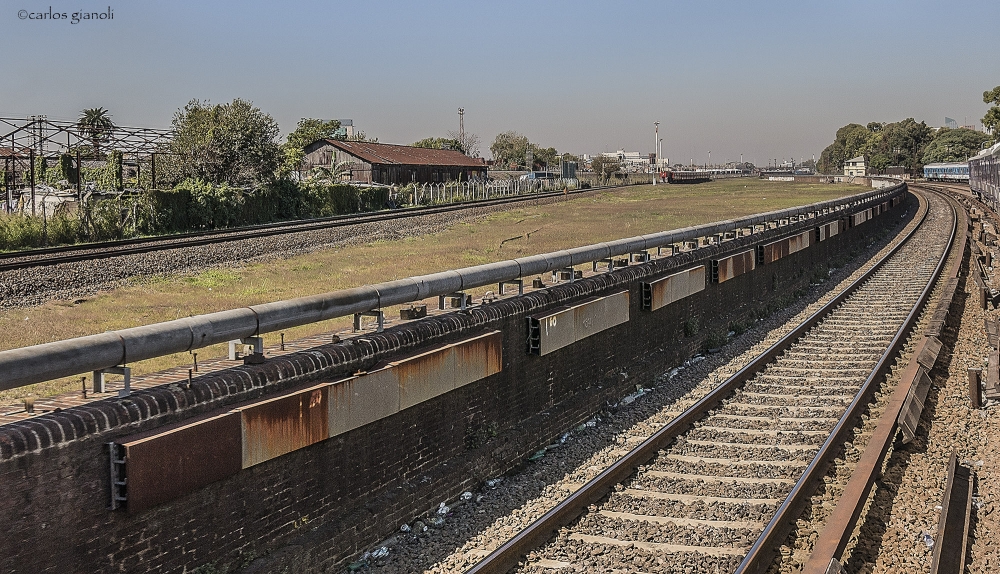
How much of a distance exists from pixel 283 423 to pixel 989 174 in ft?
141

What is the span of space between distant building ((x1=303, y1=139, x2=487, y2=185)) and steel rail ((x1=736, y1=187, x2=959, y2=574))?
5763 centimetres

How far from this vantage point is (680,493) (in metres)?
8.40

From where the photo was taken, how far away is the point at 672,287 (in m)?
14.0

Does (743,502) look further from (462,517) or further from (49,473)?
(49,473)

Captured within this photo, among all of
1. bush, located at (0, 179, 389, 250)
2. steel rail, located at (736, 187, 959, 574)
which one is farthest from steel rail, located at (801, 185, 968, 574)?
bush, located at (0, 179, 389, 250)

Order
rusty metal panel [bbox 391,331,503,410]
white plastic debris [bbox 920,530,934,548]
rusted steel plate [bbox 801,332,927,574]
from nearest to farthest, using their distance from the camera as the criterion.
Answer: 1. rusted steel plate [bbox 801,332,927,574]
2. white plastic debris [bbox 920,530,934,548]
3. rusty metal panel [bbox 391,331,503,410]

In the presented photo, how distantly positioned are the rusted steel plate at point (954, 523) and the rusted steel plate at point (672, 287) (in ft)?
16.0

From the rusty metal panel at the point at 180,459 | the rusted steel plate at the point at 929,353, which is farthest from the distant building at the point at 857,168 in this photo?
the rusty metal panel at the point at 180,459

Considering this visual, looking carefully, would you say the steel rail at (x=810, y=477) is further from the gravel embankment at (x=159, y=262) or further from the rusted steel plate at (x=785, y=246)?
the gravel embankment at (x=159, y=262)

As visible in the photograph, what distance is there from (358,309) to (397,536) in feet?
6.04

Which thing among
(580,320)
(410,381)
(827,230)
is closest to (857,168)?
(827,230)

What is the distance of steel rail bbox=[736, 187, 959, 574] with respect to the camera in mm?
6734

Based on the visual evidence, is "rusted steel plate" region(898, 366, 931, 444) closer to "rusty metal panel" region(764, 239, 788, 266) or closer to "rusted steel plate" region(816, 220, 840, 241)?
"rusty metal panel" region(764, 239, 788, 266)

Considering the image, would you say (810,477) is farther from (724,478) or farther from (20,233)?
(20,233)
